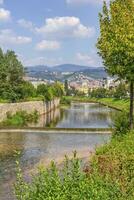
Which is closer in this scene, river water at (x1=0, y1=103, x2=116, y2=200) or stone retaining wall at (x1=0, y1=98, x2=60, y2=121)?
river water at (x1=0, y1=103, x2=116, y2=200)

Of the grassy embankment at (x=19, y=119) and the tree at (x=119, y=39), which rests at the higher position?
the tree at (x=119, y=39)

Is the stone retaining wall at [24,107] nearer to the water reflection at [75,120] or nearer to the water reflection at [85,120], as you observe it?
the water reflection at [75,120]

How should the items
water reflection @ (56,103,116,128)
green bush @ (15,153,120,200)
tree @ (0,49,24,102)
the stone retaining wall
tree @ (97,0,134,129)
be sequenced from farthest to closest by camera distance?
tree @ (0,49,24,102), water reflection @ (56,103,116,128), the stone retaining wall, tree @ (97,0,134,129), green bush @ (15,153,120,200)

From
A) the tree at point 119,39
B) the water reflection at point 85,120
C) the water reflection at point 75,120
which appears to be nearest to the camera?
the tree at point 119,39

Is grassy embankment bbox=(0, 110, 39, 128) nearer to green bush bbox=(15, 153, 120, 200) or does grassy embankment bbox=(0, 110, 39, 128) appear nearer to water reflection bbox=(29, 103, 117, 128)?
water reflection bbox=(29, 103, 117, 128)

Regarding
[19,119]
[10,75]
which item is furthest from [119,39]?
[10,75]

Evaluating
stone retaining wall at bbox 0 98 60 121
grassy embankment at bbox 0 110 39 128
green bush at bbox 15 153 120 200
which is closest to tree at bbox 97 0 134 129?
green bush at bbox 15 153 120 200

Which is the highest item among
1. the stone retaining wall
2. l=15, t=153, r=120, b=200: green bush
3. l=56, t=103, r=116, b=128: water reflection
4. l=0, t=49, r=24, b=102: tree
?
l=0, t=49, r=24, b=102: tree

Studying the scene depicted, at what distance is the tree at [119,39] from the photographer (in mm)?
28906

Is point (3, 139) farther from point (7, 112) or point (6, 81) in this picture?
point (6, 81)

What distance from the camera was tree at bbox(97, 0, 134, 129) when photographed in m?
28.9

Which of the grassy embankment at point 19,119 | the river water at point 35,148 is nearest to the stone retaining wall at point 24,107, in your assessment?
the grassy embankment at point 19,119

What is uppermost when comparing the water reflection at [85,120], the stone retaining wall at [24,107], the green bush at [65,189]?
the green bush at [65,189]

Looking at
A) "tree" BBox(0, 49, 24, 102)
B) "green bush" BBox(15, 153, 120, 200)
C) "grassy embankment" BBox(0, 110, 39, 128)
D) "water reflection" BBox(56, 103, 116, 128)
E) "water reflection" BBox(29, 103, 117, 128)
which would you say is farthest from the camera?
"tree" BBox(0, 49, 24, 102)
